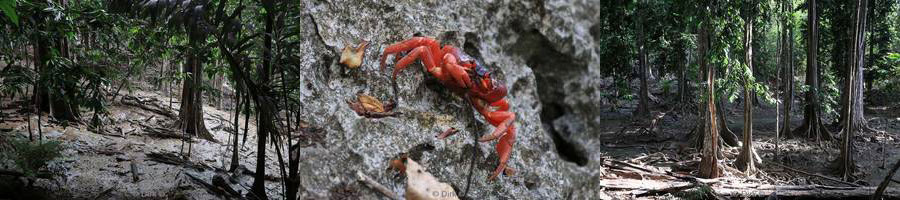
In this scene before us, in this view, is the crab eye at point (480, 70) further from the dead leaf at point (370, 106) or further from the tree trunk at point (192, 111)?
the tree trunk at point (192, 111)

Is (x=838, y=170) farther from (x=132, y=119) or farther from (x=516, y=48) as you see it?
(x=132, y=119)

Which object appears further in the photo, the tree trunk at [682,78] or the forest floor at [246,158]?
the tree trunk at [682,78]

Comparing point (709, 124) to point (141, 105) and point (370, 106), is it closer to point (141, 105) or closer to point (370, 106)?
point (370, 106)

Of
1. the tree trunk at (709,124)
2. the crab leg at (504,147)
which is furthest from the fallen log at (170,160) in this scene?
the tree trunk at (709,124)

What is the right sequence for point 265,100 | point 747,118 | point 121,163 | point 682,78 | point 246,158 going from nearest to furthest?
point 265,100, point 121,163, point 246,158, point 747,118, point 682,78

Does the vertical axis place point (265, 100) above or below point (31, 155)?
above

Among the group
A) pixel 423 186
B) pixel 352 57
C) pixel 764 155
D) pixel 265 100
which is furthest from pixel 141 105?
pixel 764 155

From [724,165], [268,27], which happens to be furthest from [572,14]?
[724,165]


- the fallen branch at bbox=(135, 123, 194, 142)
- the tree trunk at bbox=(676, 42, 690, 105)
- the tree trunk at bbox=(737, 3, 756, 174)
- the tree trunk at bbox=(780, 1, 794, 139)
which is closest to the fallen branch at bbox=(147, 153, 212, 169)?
the fallen branch at bbox=(135, 123, 194, 142)
